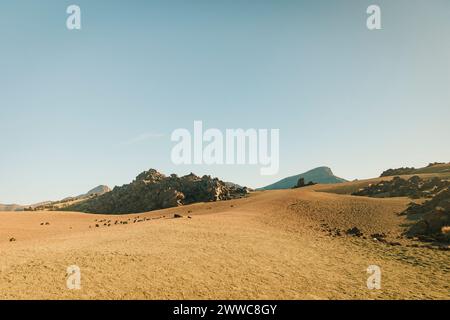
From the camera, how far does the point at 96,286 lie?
1107 centimetres

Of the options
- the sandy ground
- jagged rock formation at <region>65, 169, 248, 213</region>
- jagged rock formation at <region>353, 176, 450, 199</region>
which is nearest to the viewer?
the sandy ground

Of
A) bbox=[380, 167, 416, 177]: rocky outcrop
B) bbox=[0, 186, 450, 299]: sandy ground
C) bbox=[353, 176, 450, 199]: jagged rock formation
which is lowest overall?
bbox=[0, 186, 450, 299]: sandy ground

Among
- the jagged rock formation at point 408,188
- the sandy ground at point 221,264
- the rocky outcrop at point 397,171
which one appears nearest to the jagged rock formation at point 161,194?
the jagged rock formation at point 408,188

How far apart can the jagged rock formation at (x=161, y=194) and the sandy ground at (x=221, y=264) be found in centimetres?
3200

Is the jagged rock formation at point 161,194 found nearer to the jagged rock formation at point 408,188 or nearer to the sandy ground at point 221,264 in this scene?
the jagged rock formation at point 408,188

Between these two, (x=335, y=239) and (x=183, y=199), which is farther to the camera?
(x=183, y=199)

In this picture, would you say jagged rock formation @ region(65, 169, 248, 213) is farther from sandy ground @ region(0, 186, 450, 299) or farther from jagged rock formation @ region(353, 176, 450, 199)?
sandy ground @ region(0, 186, 450, 299)

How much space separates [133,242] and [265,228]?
11.3 m

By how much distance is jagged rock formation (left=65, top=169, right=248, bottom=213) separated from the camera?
189ft

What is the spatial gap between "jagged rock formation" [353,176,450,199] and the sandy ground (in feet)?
53.5

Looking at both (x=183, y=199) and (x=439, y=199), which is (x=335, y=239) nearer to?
(x=439, y=199)

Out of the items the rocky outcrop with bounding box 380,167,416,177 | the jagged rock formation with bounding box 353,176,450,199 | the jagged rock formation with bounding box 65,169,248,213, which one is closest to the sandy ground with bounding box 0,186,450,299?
the jagged rock formation with bounding box 353,176,450,199

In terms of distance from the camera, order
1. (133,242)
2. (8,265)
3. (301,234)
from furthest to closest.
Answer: (301,234), (133,242), (8,265)
